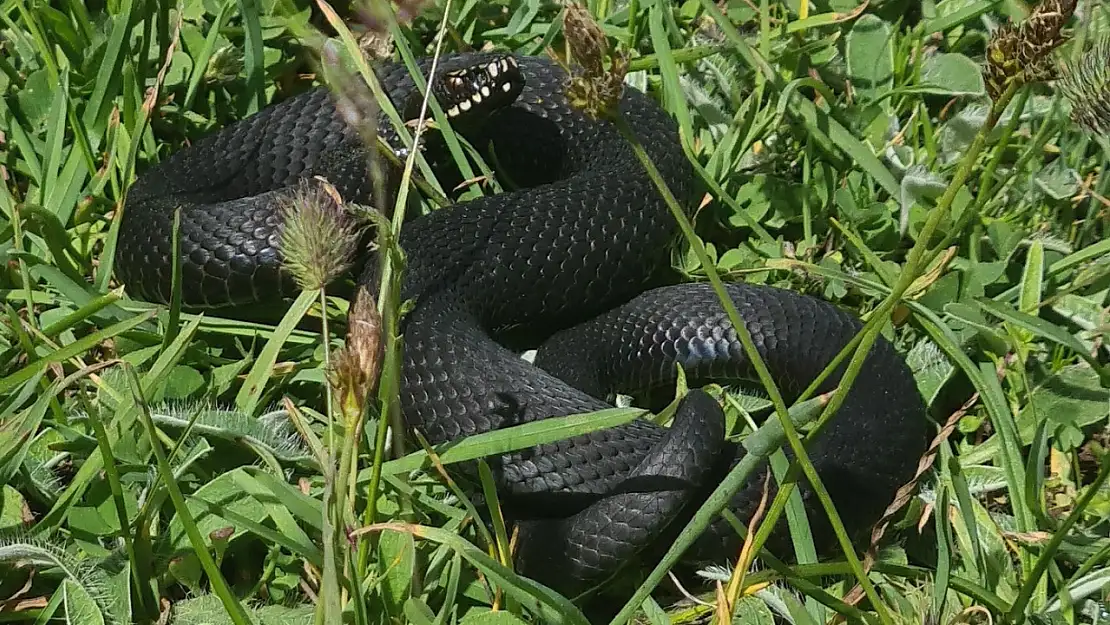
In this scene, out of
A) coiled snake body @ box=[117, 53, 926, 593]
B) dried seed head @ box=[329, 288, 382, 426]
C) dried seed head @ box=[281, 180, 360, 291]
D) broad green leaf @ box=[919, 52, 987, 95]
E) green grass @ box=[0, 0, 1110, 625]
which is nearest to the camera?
dried seed head @ box=[329, 288, 382, 426]

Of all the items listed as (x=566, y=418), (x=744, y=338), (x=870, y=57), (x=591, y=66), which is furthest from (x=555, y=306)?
(x=591, y=66)

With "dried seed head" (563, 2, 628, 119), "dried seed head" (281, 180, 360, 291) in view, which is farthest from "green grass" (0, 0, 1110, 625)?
"dried seed head" (563, 2, 628, 119)

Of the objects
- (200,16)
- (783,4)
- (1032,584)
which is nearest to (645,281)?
(783,4)

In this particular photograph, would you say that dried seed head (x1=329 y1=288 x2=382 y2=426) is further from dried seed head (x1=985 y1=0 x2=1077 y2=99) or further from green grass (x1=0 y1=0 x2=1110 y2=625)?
dried seed head (x1=985 y1=0 x2=1077 y2=99)

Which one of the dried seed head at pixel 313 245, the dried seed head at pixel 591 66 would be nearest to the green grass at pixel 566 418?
the dried seed head at pixel 313 245

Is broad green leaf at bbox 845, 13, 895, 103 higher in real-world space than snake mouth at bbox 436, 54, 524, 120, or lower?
lower

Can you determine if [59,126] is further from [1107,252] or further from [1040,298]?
[1107,252]
